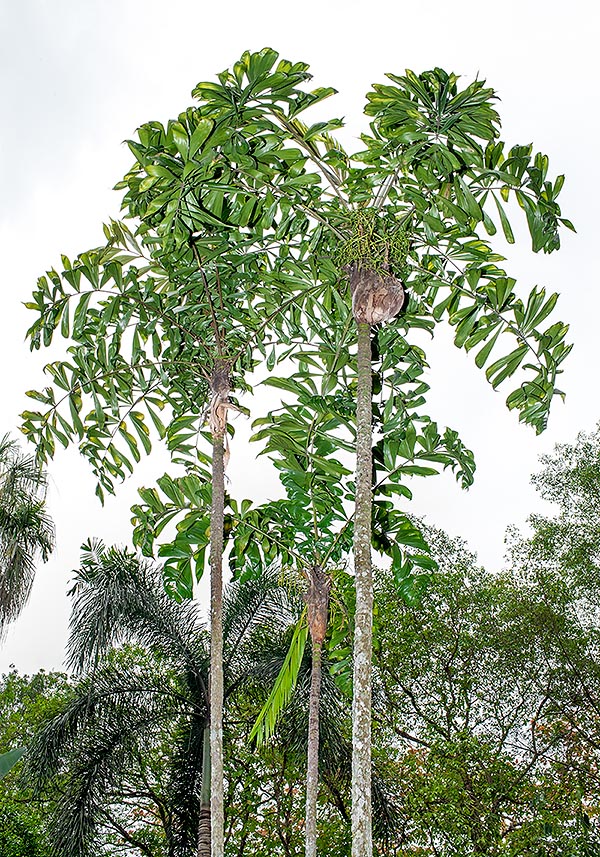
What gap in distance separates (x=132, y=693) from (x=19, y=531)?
2437 mm

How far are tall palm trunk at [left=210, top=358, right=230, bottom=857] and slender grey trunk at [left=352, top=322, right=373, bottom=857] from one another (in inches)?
30.2

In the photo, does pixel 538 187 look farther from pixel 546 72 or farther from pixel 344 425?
pixel 546 72

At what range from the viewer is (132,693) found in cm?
833

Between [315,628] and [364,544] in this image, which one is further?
[315,628]

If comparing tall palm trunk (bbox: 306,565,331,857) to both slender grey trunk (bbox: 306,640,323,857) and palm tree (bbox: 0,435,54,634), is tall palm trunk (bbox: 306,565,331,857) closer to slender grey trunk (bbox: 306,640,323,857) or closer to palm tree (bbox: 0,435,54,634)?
slender grey trunk (bbox: 306,640,323,857)

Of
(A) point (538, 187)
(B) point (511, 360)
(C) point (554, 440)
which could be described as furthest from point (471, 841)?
(A) point (538, 187)

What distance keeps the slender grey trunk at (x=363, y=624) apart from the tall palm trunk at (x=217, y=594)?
0.77m

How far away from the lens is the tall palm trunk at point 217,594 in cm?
363

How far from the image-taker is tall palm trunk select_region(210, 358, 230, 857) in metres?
3.63

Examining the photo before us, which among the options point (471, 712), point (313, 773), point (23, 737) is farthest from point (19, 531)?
point (471, 712)

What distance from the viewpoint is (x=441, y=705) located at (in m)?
11.1

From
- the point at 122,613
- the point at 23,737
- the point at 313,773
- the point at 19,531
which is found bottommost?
the point at 313,773

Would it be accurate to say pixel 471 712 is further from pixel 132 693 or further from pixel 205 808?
pixel 132 693

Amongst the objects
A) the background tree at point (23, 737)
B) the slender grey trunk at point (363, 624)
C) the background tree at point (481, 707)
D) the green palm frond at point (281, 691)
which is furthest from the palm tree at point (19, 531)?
the slender grey trunk at point (363, 624)
